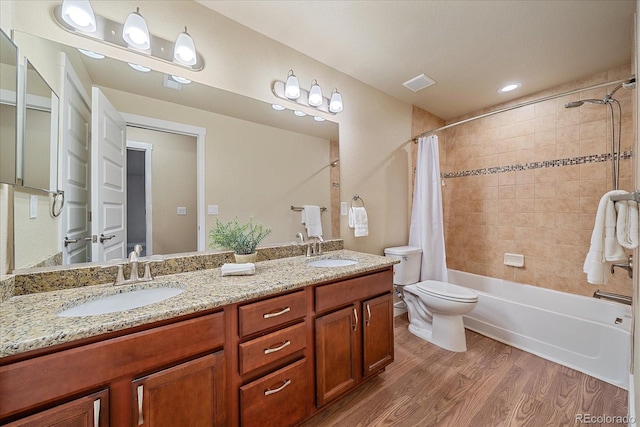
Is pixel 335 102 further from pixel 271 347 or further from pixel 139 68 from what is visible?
pixel 271 347

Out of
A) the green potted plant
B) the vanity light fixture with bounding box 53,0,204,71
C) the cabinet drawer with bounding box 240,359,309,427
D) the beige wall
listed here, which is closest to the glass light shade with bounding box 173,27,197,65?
the vanity light fixture with bounding box 53,0,204,71

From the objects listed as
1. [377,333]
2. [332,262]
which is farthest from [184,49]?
[377,333]

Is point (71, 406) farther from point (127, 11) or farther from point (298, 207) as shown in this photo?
point (127, 11)

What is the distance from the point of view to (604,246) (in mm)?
1310

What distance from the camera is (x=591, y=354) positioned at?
5.71 ft

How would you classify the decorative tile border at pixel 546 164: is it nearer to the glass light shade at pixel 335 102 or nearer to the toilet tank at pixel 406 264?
the toilet tank at pixel 406 264

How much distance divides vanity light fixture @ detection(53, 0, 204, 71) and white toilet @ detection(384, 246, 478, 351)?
224cm

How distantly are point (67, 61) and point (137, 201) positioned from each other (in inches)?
27.8

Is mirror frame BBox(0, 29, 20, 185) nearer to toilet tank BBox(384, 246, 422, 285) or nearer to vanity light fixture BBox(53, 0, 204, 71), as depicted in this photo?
vanity light fixture BBox(53, 0, 204, 71)

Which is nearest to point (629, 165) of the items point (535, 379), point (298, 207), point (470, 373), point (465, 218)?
point (465, 218)

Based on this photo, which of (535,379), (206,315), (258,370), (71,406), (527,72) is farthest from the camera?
(527,72)

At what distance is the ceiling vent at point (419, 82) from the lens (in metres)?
2.28

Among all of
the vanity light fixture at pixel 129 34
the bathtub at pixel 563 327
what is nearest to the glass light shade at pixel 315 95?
the vanity light fixture at pixel 129 34

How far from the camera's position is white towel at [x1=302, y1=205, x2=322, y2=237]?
77.0 inches
